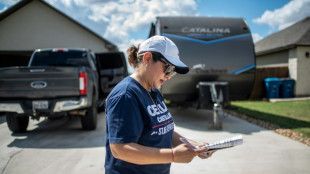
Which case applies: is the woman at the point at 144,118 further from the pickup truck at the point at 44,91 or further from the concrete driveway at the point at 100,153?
the pickup truck at the point at 44,91

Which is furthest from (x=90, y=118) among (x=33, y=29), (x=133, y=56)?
(x=33, y=29)

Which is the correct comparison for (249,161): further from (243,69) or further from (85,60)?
(85,60)

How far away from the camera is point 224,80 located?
687 centimetres

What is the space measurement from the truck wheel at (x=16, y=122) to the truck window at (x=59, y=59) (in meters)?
1.86

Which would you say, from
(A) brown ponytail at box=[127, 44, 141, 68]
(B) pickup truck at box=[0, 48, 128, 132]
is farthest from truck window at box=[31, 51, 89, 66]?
(A) brown ponytail at box=[127, 44, 141, 68]

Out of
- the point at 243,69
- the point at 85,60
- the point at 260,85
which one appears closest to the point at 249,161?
the point at 243,69

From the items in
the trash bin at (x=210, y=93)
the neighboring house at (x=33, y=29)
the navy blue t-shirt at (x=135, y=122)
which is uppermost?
the neighboring house at (x=33, y=29)

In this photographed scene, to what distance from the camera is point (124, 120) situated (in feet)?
4.31

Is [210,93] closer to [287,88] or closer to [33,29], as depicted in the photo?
[287,88]

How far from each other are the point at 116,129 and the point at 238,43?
21.1 ft

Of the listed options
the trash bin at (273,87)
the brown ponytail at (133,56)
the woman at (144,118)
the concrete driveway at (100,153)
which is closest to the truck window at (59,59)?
the concrete driveway at (100,153)

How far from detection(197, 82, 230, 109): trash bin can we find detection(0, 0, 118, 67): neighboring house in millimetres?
13229

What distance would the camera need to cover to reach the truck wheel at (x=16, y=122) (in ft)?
18.9

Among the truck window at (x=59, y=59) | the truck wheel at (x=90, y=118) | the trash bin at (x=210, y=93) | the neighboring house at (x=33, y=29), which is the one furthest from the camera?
the neighboring house at (x=33, y=29)
